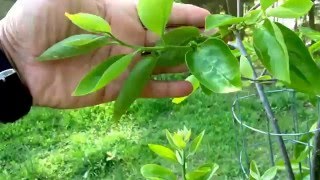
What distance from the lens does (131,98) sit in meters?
0.41

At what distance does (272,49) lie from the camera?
0.32 m

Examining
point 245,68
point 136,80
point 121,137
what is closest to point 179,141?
point 245,68

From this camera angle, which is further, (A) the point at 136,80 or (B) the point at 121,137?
(B) the point at 121,137

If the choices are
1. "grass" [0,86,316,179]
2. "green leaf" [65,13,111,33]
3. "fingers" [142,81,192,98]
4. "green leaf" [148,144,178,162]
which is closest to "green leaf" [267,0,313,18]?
"green leaf" [65,13,111,33]

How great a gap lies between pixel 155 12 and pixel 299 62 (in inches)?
3.8

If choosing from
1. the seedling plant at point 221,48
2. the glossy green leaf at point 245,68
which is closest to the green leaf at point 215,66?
the seedling plant at point 221,48

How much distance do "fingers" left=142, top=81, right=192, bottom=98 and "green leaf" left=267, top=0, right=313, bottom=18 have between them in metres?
0.21

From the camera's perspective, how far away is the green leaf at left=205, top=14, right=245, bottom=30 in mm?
336

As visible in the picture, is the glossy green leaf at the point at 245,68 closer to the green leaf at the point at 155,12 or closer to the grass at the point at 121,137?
the green leaf at the point at 155,12

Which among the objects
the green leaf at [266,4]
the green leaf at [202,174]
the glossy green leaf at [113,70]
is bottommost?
the green leaf at [202,174]

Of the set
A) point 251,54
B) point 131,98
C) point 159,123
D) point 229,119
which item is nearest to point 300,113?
point 229,119

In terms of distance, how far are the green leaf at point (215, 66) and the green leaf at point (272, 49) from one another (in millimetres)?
18

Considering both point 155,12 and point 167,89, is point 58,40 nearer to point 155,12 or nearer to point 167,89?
point 167,89

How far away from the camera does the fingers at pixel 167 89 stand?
55 cm
